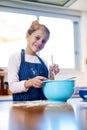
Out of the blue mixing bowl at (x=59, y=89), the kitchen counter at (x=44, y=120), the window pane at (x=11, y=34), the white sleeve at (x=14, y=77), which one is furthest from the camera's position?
the window pane at (x=11, y=34)

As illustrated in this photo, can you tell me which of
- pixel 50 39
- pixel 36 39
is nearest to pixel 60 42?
pixel 50 39

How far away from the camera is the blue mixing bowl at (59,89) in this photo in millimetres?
1045

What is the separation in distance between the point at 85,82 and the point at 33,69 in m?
1.62

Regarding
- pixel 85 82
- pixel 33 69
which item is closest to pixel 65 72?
pixel 85 82

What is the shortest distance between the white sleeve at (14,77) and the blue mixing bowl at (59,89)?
20 cm

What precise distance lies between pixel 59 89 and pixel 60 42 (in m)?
1.90

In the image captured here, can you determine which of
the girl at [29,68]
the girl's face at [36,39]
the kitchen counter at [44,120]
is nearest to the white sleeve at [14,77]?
the girl at [29,68]

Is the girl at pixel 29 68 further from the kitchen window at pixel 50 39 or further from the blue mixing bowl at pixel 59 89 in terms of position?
the kitchen window at pixel 50 39

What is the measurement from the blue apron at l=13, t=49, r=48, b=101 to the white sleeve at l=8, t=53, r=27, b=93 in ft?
0.15

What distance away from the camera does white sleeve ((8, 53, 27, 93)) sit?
122cm

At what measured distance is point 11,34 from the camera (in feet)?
8.67

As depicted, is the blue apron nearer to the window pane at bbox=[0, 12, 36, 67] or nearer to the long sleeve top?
the long sleeve top

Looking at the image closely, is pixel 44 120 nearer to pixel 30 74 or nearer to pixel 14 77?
pixel 14 77

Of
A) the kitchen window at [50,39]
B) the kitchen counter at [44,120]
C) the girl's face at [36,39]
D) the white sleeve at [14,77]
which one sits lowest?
the kitchen counter at [44,120]
